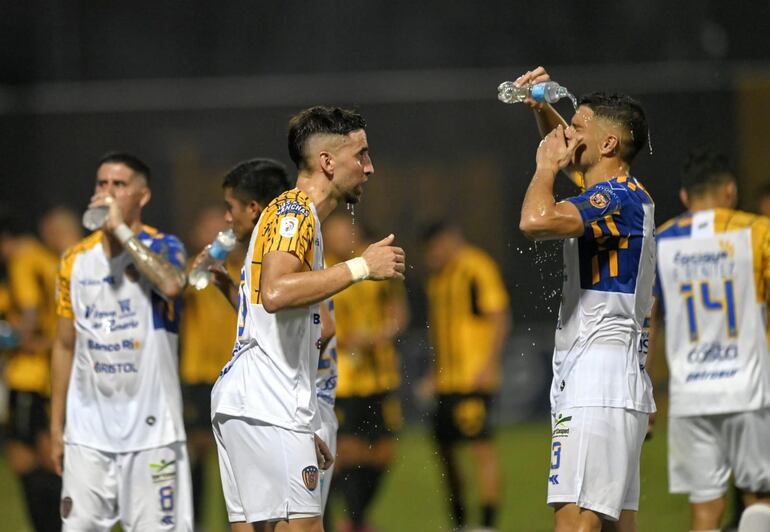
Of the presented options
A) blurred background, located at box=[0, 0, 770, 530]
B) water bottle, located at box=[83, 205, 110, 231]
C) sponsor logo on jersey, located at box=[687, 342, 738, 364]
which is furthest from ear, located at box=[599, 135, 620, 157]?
blurred background, located at box=[0, 0, 770, 530]

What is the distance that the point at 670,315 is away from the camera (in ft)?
24.5

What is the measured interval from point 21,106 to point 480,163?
5.49 metres

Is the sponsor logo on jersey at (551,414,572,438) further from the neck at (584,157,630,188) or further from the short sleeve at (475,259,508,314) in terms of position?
A: the short sleeve at (475,259,508,314)

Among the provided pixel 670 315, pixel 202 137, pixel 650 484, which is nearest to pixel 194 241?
pixel 202 137

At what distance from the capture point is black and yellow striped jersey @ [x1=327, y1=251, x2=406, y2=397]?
9492 mm

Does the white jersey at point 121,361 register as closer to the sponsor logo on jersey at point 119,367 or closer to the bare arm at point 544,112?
the sponsor logo on jersey at point 119,367

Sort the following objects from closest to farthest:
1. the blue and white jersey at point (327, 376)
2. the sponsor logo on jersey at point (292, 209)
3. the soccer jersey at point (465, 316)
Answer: the sponsor logo on jersey at point (292, 209) < the blue and white jersey at point (327, 376) < the soccer jersey at point (465, 316)

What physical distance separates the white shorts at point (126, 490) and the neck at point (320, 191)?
6.17 feet

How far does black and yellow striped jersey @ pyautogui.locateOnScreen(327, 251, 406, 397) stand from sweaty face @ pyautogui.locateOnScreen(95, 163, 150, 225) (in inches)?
120

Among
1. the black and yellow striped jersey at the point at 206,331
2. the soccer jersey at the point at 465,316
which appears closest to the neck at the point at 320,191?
the black and yellow striped jersey at the point at 206,331

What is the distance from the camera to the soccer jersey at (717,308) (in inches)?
286

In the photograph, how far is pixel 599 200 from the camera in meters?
5.20

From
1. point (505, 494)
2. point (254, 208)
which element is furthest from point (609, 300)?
point (505, 494)

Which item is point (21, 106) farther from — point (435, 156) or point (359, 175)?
point (359, 175)
